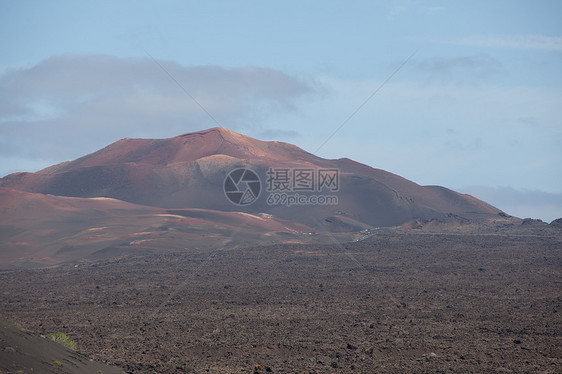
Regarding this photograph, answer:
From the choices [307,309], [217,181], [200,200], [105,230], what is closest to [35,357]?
[307,309]

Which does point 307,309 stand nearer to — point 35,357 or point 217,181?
point 35,357

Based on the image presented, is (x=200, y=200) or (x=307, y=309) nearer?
(x=307, y=309)

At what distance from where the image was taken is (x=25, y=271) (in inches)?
1628

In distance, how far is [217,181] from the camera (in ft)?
305

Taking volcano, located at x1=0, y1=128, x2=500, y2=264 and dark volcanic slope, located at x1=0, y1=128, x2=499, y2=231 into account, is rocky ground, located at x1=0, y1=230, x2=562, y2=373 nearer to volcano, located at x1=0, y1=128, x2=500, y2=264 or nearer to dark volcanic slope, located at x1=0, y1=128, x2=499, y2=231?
volcano, located at x1=0, y1=128, x2=500, y2=264

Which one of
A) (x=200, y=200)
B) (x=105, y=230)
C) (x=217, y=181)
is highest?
(x=217, y=181)

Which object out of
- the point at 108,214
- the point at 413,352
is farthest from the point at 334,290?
the point at 108,214

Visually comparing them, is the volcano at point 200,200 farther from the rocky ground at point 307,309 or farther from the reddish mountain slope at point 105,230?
the rocky ground at point 307,309

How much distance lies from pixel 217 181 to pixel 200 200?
6201 mm

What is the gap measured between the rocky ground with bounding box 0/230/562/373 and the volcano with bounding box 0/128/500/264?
10.1 m

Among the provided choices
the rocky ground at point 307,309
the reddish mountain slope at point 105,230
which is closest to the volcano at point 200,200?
the reddish mountain slope at point 105,230

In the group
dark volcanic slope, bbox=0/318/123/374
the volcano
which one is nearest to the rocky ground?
dark volcanic slope, bbox=0/318/123/374

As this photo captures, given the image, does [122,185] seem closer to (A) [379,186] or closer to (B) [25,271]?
(A) [379,186]

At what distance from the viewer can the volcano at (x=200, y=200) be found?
2200 inches
